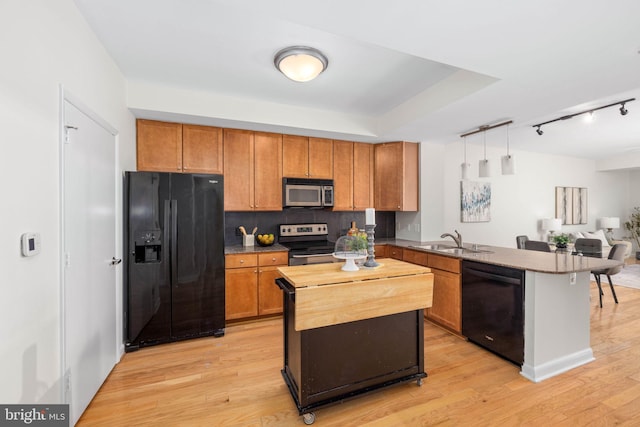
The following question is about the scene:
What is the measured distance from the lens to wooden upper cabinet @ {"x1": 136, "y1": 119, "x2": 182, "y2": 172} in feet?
10.5

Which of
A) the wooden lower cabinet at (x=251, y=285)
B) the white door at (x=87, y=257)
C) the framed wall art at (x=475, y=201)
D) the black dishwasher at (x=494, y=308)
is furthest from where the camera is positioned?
the framed wall art at (x=475, y=201)

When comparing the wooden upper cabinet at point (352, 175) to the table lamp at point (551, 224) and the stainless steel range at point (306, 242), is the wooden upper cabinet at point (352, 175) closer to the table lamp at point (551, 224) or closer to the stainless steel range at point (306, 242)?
the stainless steel range at point (306, 242)

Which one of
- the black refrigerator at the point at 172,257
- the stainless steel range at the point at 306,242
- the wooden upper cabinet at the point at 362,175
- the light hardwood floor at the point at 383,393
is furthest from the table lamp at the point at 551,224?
the black refrigerator at the point at 172,257

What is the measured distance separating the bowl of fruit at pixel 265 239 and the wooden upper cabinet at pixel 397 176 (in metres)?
1.71

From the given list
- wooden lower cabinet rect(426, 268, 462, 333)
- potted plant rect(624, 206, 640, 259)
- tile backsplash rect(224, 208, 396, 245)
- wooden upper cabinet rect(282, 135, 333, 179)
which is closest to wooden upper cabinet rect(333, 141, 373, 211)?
wooden upper cabinet rect(282, 135, 333, 179)

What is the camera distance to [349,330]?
6.40 feet

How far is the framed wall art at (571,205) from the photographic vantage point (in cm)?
650

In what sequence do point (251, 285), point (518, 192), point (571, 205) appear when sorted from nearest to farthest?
point (251, 285) → point (518, 192) → point (571, 205)

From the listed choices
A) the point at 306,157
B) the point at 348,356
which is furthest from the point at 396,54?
the point at 348,356

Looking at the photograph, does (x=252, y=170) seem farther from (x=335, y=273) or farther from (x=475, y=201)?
(x=475, y=201)

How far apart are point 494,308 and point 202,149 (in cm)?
355

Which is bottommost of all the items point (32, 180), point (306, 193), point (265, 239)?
point (265, 239)

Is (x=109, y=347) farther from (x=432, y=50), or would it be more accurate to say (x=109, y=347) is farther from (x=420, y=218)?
(x=420, y=218)

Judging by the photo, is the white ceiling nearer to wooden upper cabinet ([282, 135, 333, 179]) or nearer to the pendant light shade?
wooden upper cabinet ([282, 135, 333, 179])
